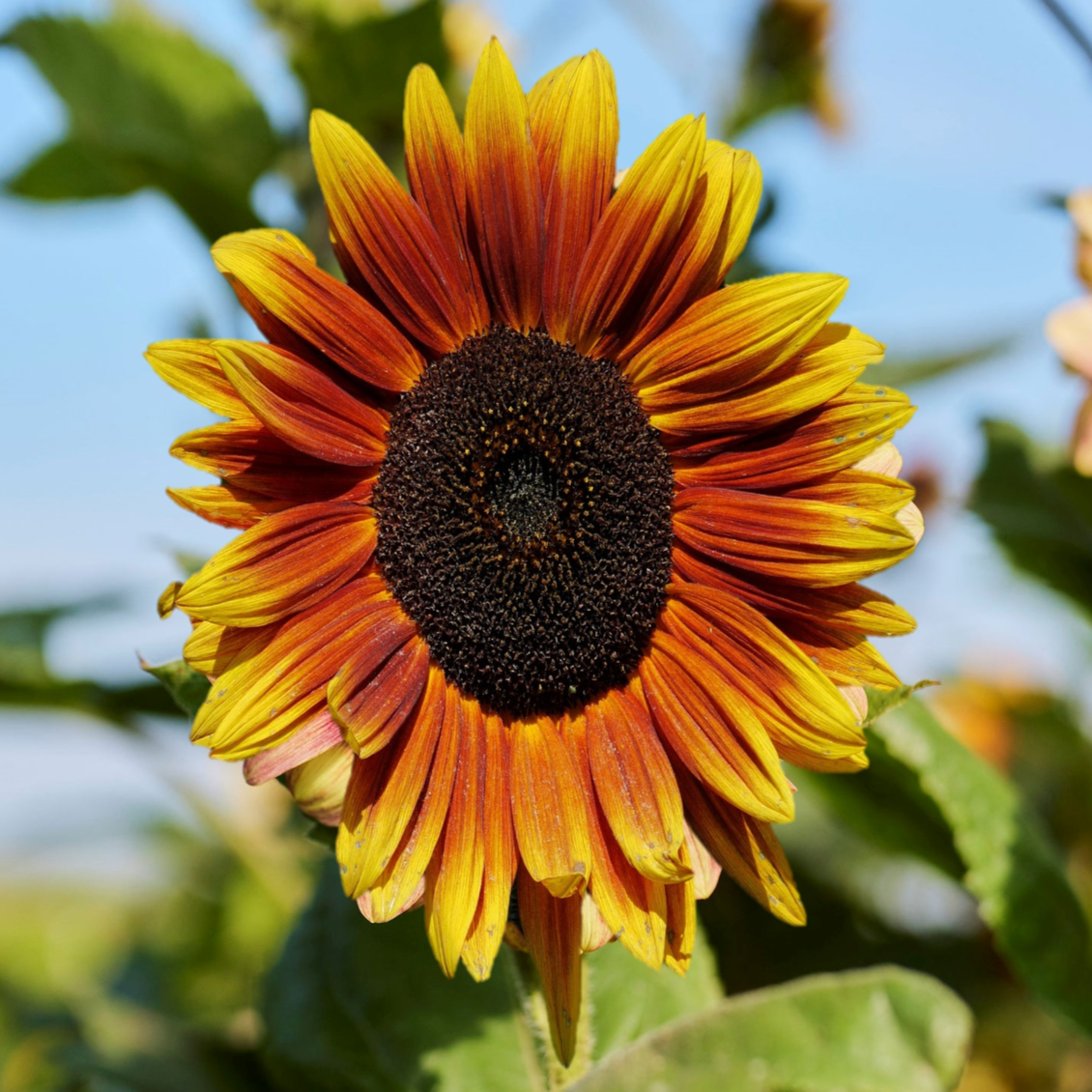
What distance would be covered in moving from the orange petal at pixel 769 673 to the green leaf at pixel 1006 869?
22 centimetres

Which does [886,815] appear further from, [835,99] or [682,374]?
[835,99]

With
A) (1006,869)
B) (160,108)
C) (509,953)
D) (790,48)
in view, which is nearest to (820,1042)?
(509,953)

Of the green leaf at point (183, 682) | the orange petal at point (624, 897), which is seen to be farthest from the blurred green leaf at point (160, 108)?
the orange petal at point (624, 897)

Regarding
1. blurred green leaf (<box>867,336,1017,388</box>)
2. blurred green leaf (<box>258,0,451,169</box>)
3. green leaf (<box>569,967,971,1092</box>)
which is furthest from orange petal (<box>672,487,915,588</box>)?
blurred green leaf (<box>258,0,451,169</box>)

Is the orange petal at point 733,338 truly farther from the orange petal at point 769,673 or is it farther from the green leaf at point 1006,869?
the green leaf at point 1006,869

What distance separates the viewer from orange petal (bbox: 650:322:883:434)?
87 centimetres

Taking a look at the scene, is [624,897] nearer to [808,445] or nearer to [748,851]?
[748,851]

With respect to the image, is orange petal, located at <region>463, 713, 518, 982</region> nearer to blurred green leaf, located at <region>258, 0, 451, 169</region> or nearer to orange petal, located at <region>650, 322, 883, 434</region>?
orange petal, located at <region>650, 322, 883, 434</region>

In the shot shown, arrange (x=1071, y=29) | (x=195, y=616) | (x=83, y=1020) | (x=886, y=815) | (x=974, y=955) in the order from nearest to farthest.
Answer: (x=195, y=616), (x=1071, y=29), (x=886, y=815), (x=83, y=1020), (x=974, y=955)

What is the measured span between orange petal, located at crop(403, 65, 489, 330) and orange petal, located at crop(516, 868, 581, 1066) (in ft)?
1.70

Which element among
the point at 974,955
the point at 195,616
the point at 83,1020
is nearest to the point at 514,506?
the point at 195,616

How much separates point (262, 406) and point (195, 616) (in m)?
0.17

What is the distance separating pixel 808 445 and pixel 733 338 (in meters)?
0.11

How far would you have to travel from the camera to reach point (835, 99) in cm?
304
